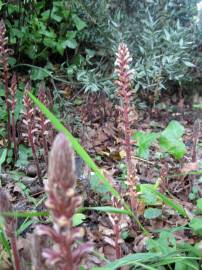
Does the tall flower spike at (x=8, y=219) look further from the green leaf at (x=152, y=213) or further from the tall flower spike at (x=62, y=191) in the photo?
the green leaf at (x=152, y=213)

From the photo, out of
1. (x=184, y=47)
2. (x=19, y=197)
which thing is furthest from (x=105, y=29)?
(x=19, y=197)

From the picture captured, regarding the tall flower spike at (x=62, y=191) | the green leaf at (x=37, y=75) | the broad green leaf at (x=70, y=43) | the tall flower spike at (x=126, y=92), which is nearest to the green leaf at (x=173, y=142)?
the tall flower spike at (x=126, y=92)

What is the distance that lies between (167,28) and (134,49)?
47 centimetres

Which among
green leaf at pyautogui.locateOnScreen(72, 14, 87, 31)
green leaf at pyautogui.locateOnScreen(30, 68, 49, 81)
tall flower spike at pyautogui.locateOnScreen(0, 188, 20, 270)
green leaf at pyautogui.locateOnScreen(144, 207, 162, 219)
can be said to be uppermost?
green leaf at pyautogui.locateOnScreen(72, 14, 87, 31)

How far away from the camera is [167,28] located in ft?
15.3

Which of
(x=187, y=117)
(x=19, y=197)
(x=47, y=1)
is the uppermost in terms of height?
(x=47, y=1)

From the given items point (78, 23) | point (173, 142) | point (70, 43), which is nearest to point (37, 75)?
point (70, 43)

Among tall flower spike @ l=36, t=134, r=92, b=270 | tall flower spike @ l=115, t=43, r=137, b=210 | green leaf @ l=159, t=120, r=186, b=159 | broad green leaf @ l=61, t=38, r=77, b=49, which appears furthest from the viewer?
broad green leaf @ l=61, t=38, r=77, b=49

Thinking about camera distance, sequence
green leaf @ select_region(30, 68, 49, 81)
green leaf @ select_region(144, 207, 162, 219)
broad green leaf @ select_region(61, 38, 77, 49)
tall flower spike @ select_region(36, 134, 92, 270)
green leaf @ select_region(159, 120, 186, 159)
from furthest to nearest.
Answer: broad green leaf @ select_region(61, 38, 77, 49) → green leaf @ select_region(30, 68, 49, 81) → green leaf @ select_region(159, 120, 186, 159) → green leaf @ select_region(144, 207, 162, 219) → tall flower spike @ select_region(36, 134, 92, 270)

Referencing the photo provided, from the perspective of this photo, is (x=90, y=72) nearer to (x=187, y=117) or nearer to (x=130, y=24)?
(x=130, y=24)

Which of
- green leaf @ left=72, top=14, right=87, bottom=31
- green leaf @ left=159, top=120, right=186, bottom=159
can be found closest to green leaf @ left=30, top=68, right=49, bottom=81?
green leaf @ left=72, top=14, right=87, bottom=31

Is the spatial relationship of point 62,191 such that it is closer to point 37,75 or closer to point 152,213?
point 152,213

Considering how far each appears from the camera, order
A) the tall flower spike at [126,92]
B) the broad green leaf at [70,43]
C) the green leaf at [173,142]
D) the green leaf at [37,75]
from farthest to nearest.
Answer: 1. the broad green leaf at [70,43]
2. the green leaf at [37,75]
3. the green leaf at [173,142]
4. the tall flower spike at [126,92]

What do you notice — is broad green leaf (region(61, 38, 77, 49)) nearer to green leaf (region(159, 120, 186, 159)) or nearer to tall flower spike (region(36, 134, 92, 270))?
green leaf (region(159, 120, 186, 159))
